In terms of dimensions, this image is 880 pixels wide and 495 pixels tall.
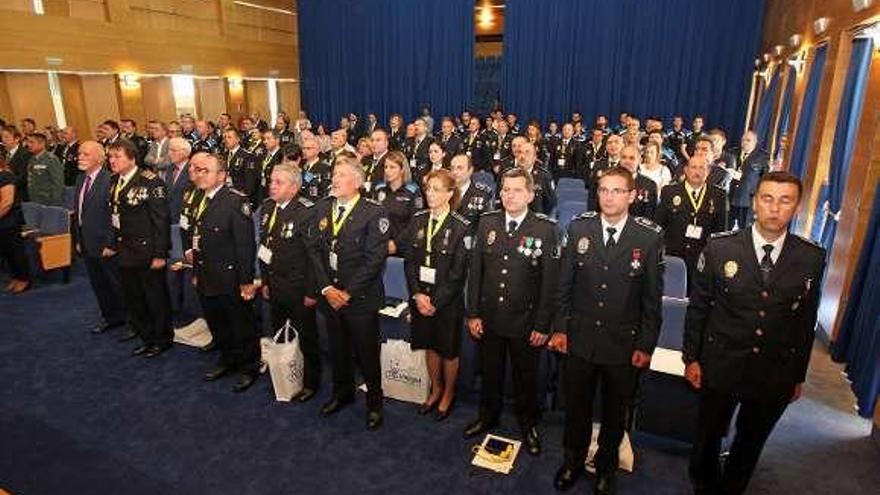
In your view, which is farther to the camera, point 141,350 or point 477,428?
point 141,350

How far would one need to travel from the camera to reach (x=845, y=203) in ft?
15.3

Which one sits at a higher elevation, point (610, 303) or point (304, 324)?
point (610, 303)

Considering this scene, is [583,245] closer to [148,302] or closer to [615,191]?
[615,191]

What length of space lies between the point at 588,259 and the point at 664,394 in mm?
1063

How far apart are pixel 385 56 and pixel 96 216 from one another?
13344 millimetres

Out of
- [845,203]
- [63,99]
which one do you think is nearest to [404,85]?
[63,99]

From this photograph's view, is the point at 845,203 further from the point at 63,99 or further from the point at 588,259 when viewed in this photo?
the point at 63,99

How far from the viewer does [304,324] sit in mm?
3514

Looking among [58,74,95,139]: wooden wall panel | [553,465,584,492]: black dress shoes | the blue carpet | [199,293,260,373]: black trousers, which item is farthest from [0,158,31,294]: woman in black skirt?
[58,74,95,139]: wooden wall panel

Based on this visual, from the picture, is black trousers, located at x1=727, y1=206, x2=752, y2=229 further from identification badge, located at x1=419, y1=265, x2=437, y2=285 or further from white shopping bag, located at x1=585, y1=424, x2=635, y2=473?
identification badge, located at x1=419, y1=265, x2=437, y2=285

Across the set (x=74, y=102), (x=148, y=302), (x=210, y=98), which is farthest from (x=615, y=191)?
(x=210, y=98)

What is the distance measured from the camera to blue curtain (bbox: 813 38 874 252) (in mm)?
4746

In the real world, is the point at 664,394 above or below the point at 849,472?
above

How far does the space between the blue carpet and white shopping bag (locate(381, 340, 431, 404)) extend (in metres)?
0.09
